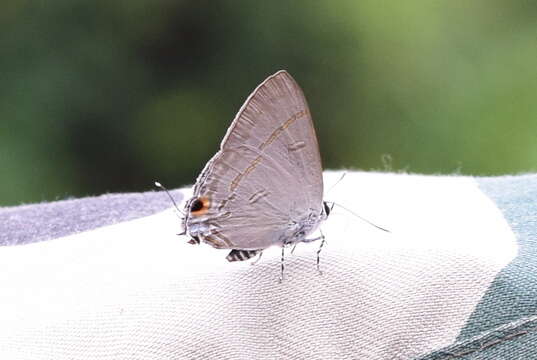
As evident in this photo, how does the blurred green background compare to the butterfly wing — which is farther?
the blurred green background

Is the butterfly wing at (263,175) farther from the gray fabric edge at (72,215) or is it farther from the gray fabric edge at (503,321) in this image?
the gray fabric edge at (503,321)

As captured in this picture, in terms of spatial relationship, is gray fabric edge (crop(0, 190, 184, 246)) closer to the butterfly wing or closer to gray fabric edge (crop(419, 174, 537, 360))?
the butterfly wing

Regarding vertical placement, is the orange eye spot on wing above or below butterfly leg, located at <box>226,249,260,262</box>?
above

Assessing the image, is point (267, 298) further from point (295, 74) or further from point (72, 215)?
point (295, 74)

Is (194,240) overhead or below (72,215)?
overhead

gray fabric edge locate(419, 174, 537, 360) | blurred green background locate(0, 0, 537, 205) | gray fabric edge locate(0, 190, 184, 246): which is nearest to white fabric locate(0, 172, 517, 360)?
gray fabric edge locate(419, 174, 537, 360)

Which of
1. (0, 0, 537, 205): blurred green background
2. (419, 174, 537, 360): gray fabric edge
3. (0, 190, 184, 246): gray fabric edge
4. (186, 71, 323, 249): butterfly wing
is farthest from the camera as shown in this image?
(0, 0, 537, 205): blurred green background

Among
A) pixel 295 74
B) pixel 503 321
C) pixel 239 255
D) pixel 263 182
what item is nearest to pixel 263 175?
pixel 263 182
